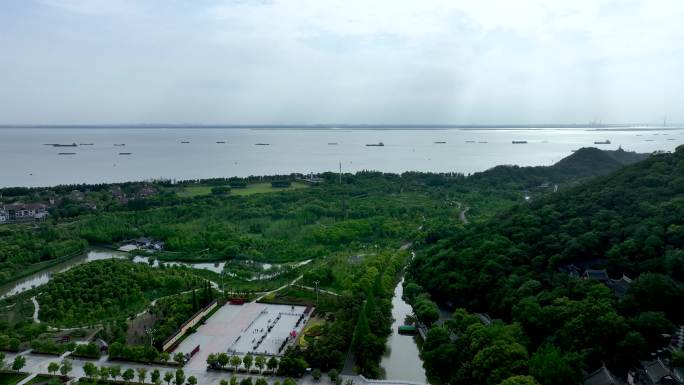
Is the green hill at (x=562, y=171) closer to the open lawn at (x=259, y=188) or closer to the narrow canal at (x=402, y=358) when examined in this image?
the open lawn at (x=259, y=188)

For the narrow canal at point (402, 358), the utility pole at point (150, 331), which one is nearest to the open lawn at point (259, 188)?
the utility pole at point (150, 331)

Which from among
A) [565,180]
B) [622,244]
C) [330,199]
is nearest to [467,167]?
[565,180]

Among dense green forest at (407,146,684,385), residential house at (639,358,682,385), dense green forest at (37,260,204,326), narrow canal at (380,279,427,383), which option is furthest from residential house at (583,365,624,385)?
dense green forest at (37,260,204,326)

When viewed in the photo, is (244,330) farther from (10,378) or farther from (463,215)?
(463,215)

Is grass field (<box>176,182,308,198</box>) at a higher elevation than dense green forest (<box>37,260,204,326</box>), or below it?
higher

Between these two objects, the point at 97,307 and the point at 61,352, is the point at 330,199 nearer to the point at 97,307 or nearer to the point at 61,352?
the point at 97,307

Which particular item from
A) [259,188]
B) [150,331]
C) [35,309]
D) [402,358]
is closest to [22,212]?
[259,188]

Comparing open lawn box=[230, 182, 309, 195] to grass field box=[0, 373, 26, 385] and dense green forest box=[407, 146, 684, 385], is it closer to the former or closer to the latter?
dense green forest box=[407, 146, 684, 385]
